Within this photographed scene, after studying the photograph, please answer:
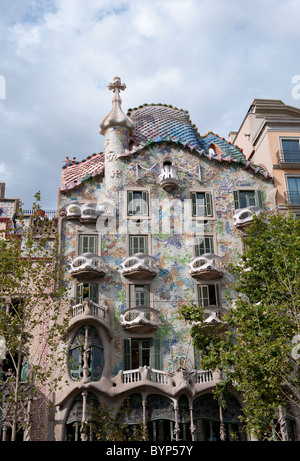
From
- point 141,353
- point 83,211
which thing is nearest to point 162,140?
point 83,211

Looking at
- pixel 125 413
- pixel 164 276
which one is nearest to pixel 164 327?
pixel 164 276

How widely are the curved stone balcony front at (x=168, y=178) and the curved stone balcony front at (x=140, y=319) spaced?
7.21 meters

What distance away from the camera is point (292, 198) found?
3284 cm

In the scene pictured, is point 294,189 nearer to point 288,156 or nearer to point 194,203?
point 288,156

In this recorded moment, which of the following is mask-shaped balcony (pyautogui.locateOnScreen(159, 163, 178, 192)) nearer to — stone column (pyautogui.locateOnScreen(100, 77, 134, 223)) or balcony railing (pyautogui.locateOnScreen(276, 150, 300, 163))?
stone column (pyautogui.locateOnScreen(100, 77, 134, 223))

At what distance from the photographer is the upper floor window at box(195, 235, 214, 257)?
31172mm

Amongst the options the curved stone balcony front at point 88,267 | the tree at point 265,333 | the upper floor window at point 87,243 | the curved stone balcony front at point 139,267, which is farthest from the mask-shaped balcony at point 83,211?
the tree at point 265,333

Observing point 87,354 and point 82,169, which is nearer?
point 87,354

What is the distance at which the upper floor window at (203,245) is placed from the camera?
31.2 metres

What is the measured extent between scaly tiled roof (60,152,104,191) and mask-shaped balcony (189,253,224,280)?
7580 mm

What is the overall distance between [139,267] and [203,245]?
4011 millimetres

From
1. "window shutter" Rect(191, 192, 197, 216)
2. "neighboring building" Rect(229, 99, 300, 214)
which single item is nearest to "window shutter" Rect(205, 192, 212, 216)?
"window shutter" Rect(191, 192, 197, 216)

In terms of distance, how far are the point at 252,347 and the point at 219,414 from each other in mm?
5969
